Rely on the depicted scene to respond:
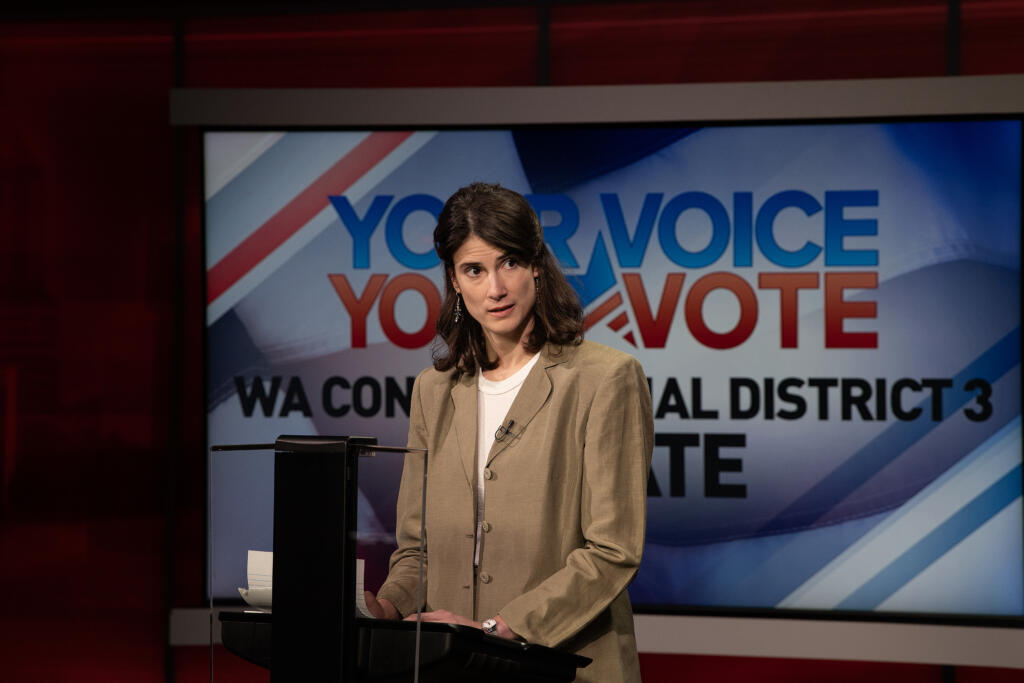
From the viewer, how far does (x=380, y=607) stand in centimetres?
135

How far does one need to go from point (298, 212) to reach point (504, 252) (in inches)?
90.6

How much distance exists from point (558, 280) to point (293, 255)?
7.39ft

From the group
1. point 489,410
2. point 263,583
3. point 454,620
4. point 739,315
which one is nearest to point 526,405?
point 489,410

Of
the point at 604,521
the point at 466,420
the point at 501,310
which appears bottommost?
the point at 604,521

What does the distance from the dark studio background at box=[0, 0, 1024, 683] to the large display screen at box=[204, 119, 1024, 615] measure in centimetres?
46

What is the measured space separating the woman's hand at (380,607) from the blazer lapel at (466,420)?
18.2 inches

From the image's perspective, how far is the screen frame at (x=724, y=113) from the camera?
11.7ft

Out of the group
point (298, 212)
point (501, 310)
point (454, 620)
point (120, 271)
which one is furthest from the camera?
point (120, 271)

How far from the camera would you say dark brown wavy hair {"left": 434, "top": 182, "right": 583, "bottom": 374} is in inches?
70.6

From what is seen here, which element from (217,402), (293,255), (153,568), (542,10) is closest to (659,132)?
(542,10)

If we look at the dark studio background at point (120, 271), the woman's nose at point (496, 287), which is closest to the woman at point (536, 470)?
the woman's nose at point (496, 287)

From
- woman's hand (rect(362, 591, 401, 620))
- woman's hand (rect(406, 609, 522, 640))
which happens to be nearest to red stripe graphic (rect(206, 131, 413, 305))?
woman's hand (rect(406, 609, 522, 640))

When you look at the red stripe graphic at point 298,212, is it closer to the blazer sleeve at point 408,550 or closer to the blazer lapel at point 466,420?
the blazer lapel at point 466,420

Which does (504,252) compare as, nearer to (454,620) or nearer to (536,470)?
(536,470)
